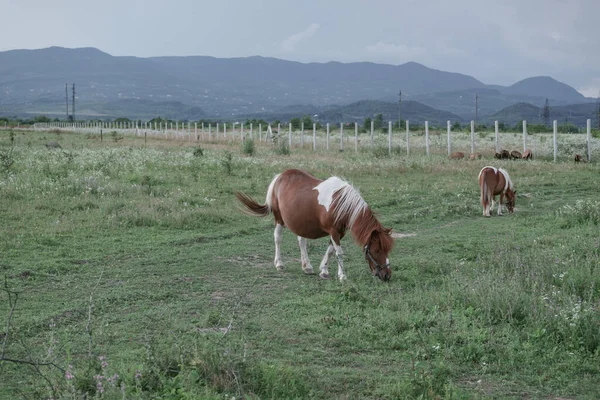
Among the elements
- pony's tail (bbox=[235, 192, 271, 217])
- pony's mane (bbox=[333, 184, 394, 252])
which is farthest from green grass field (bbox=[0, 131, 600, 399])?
pony's tail (bbox=[235, 192, 271, 217])

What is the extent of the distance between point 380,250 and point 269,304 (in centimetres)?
172

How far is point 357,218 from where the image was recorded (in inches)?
355

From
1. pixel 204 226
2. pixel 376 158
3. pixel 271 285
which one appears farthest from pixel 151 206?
pixel 376 158

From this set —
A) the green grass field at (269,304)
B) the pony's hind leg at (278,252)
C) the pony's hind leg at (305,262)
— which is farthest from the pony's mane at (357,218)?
the pony's hind leg at (278,252)

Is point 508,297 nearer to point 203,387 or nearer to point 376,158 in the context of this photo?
point 203,387

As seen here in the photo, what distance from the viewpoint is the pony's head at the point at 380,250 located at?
28.7 feet

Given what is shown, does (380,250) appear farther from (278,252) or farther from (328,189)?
(278,252)

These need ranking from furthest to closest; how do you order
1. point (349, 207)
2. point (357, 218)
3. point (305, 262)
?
point (305, 262)
point (349, 207)
point (357, 218)

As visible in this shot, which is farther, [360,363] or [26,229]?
[26,229]

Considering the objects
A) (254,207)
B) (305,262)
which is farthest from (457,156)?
(305,262)

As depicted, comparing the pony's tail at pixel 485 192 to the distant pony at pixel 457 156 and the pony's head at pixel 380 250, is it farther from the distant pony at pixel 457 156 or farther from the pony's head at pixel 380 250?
the distant pony at pixel 457 156

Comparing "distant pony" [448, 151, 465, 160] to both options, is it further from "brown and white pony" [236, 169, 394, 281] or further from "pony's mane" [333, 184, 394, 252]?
"pony's mane" [333, 184, 394, 252]

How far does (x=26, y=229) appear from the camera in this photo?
1199cm

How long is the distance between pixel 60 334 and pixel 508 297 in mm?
4691
